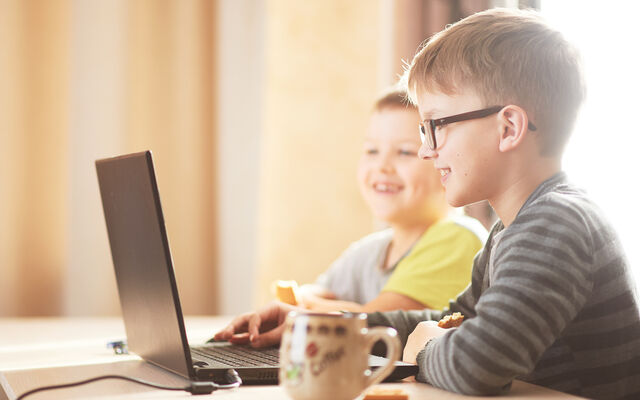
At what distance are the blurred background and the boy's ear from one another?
5.56 ft

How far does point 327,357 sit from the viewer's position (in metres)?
0.65

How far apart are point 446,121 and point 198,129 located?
2.09 meters

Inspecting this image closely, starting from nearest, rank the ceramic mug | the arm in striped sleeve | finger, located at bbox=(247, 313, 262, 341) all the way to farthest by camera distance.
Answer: the ceramic mug → the arm in striped sleeve → finger, located at bbox=(247, 313, 262, 341)

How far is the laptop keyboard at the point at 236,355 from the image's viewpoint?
0.95m

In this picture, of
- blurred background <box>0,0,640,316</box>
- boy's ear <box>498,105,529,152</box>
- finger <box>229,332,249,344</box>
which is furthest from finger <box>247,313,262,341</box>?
blurred background <box>0,0,640,316</box>

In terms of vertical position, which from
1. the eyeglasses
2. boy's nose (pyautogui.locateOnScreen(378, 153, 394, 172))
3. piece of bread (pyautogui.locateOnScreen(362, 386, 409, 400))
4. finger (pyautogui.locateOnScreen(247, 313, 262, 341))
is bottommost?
finger (pyautogui.locateOnScreen(247, 313, 262, 341))

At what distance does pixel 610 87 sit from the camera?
6.20 ft

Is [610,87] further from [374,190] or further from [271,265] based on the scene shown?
[271,265]

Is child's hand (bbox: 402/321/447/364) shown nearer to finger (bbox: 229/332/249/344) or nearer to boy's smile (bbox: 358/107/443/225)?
finger (bbox: 229/332/249/344)

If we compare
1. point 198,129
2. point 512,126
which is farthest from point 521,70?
point 198,129

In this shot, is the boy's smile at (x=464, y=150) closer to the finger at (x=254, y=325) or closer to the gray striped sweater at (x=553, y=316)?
the gray striped sweater at (x=553, y=316)

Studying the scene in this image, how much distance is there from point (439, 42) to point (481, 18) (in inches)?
2.6

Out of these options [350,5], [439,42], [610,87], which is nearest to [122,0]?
[350,5]

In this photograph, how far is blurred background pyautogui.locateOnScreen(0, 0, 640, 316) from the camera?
2740 millimetres
